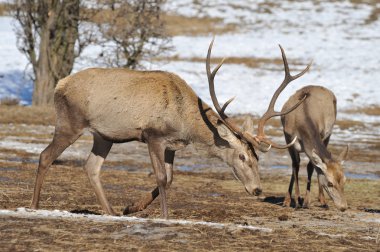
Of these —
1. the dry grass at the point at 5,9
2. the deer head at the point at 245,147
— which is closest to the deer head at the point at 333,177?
the deer head at the point at 245,147

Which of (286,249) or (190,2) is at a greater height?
(286,249)

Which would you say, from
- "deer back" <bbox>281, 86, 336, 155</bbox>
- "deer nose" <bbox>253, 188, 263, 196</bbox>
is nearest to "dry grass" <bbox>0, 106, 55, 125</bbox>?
"deer back" <bbox>281, 86, 336, 155</bbox>

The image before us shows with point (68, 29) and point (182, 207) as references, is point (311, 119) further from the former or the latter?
point (68, 29)

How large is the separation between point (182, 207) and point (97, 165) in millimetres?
1552

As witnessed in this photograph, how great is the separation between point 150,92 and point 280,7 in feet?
185

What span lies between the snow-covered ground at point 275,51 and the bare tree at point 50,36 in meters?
3.66

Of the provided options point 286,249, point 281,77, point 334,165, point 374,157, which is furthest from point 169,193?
point 281,77

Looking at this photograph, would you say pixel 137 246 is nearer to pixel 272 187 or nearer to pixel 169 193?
pixel 169 193

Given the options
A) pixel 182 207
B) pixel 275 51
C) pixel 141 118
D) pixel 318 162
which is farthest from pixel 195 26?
pixel 141 118

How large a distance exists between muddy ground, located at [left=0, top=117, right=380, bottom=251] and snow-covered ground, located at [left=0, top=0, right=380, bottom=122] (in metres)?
14.2

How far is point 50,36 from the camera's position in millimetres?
32062

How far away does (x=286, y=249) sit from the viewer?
8.42 m

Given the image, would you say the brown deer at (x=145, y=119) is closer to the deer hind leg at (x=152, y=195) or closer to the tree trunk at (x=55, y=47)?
the deer hind leg at (x=152, y=195)

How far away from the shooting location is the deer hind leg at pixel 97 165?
11.5m
